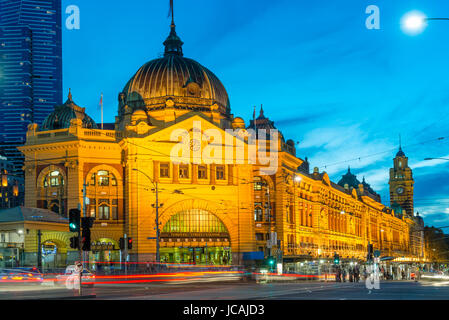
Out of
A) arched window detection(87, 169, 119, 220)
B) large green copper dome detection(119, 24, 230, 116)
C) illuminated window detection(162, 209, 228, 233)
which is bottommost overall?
illuminated window detection(162, 209, 228, 233)

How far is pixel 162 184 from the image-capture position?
78312 mm

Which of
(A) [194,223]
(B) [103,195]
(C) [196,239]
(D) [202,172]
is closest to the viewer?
(B) [103,195]

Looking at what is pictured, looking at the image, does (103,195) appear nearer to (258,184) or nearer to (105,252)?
(105,252)

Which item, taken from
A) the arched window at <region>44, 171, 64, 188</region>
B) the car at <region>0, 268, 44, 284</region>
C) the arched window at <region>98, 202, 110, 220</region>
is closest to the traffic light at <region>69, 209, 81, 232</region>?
the car at <region>0, 268, 44, 284</region>

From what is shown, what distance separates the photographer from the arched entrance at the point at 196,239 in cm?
7944

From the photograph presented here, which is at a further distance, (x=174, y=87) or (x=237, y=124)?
(x=174, y=87)

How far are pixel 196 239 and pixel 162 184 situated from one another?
26.7 feet

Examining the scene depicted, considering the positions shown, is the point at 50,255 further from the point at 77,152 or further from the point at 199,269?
the point at 199,269

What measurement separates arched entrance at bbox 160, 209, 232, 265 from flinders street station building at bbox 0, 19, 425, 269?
0.13 meters

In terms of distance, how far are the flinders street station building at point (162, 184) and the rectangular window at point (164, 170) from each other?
130 millimetres

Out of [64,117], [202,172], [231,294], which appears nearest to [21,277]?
[231,294]

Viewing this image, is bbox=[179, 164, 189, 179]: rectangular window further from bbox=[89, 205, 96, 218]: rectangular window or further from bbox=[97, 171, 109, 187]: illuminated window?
bbox=[89, 205, 96, 218]: rectangular window

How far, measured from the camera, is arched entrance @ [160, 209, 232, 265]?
79438mm
